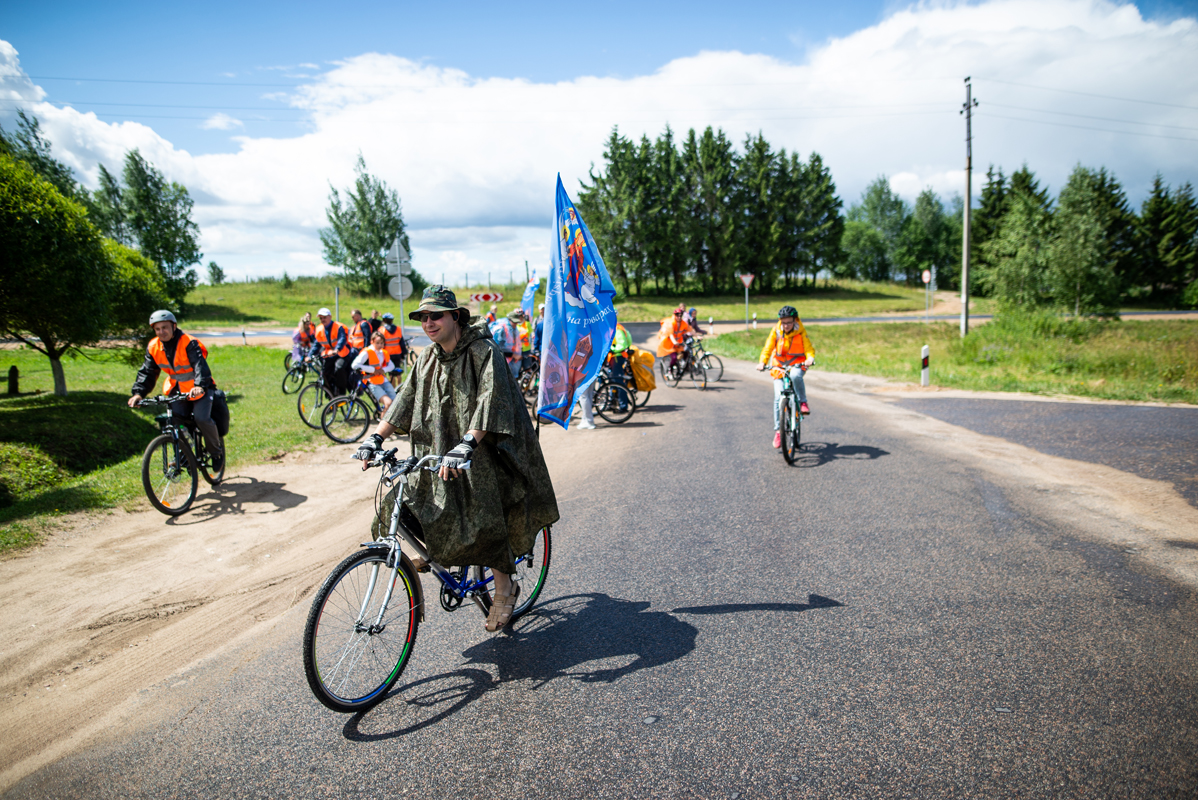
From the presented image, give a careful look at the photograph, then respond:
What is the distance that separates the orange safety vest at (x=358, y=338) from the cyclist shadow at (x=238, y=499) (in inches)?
245

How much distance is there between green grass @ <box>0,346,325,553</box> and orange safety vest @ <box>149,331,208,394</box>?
130 cm

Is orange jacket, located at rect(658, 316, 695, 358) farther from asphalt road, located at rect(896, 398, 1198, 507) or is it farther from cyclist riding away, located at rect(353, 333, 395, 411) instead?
cyclist riding away, located at rect(353, 333, 395, 411)

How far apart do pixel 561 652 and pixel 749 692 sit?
107cm

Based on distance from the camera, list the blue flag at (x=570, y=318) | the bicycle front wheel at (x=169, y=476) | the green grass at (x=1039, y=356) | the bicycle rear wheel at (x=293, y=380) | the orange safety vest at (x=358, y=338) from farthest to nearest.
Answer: the bicycle rear wheel at (x=293, y=380), the green grass at (x=1039, y=356), the orange safety vest at (x=358, y=338), the bicycle front wheel at (x=169, y=476), the blue flag at (x=570, y=318)

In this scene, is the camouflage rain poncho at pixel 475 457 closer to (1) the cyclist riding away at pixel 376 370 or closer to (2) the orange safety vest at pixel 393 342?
(1) the cyclist riding away at pixel 376 370

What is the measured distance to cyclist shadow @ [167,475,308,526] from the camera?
6.47 m

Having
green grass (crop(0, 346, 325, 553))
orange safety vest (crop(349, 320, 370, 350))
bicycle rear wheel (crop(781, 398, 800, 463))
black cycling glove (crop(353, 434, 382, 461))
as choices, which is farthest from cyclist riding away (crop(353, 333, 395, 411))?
black cycling glove (crop(353, 434, 382, 461))

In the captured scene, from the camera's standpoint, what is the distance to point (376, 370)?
10578 millimetres

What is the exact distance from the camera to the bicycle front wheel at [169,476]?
6.28 m

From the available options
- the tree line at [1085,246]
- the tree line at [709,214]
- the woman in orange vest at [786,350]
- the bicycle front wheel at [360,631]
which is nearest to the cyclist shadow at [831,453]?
the woman in orange vest at [786,350]

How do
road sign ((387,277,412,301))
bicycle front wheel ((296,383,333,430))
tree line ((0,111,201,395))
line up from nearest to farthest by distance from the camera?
tree line ((0,111,201,395)) → bicycle front wheel ((296,383,333,430)) → road sign ((387,277,412,301))

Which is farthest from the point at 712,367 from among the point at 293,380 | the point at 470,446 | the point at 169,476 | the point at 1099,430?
the point at 470,446

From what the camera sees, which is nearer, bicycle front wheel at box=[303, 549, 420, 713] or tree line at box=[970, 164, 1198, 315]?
bicycle front wheel at box=[303, 549, 420, 713]

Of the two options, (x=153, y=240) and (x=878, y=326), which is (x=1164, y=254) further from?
(x=153, y=240)
